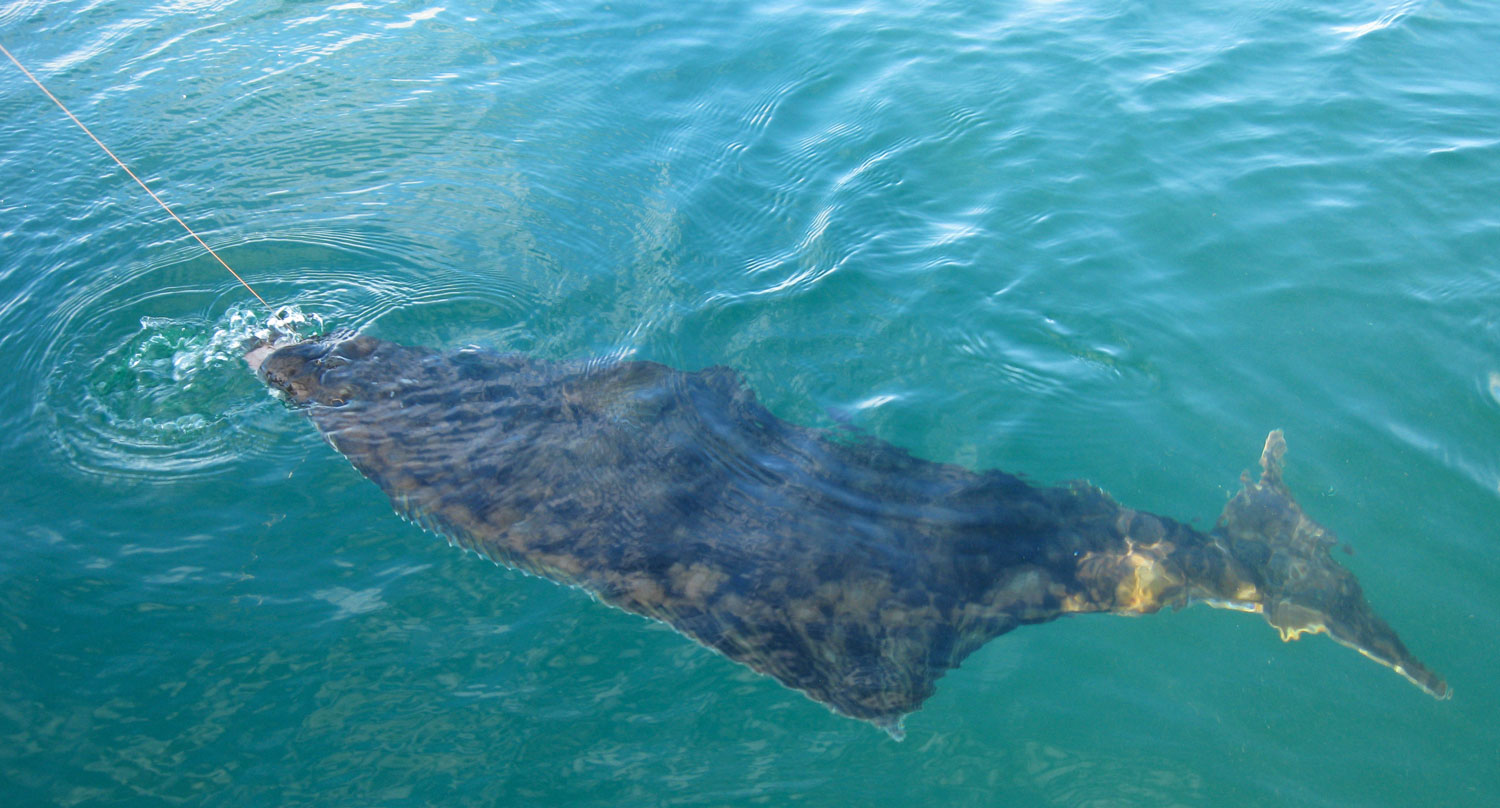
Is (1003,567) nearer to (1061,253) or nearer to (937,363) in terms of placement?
(937,363)

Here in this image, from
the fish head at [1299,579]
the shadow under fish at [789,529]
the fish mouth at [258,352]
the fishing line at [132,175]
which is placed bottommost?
the fish head at [1299,579]

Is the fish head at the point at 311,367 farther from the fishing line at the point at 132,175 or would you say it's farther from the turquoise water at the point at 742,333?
the fishing line at the point at 132,175

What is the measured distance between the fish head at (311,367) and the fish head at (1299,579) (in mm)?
5517

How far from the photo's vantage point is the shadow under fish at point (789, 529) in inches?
165

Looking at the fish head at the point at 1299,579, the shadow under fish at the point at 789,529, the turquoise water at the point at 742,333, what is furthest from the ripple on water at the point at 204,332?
the fish head at the point at 1299,579

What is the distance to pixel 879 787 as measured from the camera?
398 cm

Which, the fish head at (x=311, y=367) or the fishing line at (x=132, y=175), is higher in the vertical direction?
the fishing line at (x=132, y=175)

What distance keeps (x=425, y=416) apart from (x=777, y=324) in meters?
2.53

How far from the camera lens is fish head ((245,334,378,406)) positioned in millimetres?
5195

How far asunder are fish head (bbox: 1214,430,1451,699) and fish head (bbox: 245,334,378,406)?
5.52 meters

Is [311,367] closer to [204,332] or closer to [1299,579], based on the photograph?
[204,332]

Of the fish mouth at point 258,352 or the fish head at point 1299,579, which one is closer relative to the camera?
the fish head at point 1299,579

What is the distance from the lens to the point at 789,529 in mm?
4496

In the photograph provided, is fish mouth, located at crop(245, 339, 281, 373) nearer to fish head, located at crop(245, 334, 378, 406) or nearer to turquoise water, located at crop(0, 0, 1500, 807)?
fish head, located at crop(245, 334, 378, 406)
